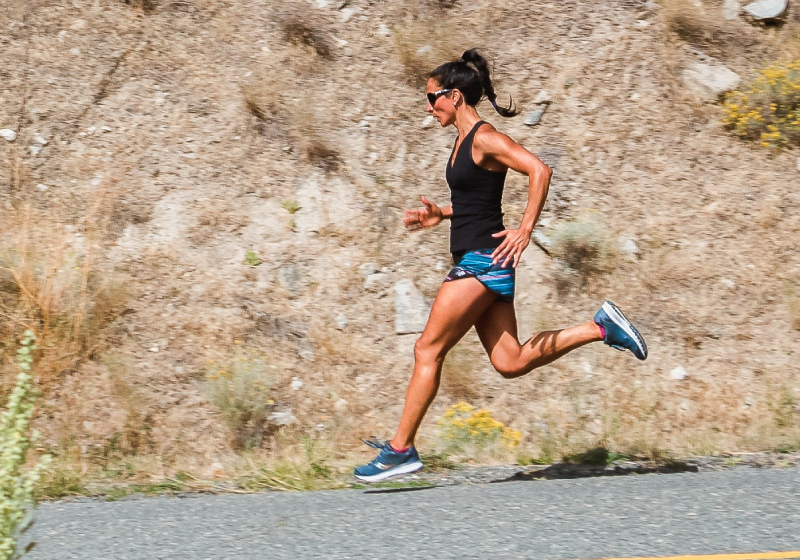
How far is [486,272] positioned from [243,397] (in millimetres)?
3006

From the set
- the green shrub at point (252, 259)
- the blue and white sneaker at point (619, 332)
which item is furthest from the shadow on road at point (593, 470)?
the green shrub at point (252, 259)

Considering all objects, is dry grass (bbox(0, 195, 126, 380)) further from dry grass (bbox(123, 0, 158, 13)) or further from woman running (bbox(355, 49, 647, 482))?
woman running (bbox(355, 49, 647, 482))

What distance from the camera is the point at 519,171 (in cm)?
417

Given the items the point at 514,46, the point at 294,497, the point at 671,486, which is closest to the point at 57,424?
the point at 294,497

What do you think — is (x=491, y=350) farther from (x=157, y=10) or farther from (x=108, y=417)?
(x=157, y=10)

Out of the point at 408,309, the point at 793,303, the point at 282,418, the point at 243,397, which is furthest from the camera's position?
the point at 408,309

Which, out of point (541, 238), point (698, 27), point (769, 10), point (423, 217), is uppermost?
point (423, 217)

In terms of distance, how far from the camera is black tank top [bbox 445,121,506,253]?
437 centimetres

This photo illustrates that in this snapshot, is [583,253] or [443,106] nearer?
[443,106]

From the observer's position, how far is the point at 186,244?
7.99 m

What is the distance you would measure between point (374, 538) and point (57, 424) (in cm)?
397

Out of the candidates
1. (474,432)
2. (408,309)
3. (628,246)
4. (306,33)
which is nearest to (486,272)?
(474,432)

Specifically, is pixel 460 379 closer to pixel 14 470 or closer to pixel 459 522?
pixel 459 522

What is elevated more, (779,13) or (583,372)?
(779,13)
